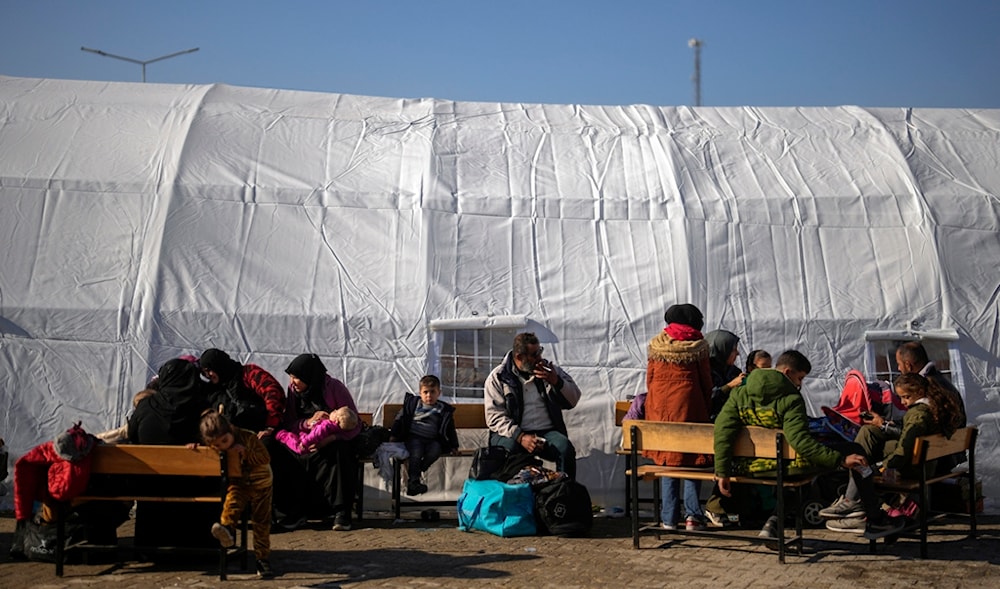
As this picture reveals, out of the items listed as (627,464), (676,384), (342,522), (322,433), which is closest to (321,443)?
(322,433)

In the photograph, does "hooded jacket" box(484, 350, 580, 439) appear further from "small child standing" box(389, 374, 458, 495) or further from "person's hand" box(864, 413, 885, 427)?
"person's hand" box(864, 413, 885, 427)

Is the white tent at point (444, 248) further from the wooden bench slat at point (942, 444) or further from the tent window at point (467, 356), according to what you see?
the wooden bench slat at point (942, 444)

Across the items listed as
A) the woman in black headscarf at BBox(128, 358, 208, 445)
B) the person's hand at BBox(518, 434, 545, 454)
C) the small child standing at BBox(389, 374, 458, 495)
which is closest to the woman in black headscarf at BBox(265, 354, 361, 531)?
the small child standing at BBox(389, 374, 458, 495)

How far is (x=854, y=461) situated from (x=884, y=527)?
0.87m

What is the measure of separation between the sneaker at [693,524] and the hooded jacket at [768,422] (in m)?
1.20

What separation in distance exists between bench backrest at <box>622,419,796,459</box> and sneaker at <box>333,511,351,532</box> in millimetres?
2578

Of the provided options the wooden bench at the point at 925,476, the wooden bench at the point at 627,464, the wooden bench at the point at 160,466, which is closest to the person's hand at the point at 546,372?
the wooden bench at the point at 627,464

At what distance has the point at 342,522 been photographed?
939cm

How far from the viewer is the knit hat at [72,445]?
7.15 meters

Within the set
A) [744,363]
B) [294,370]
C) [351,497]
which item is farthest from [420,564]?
[744,363]

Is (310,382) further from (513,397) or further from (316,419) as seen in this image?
(513,397)

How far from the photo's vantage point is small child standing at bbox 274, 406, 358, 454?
9.37 meters

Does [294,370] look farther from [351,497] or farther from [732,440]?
[732,440]

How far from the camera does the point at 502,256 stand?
1117 centimetres
